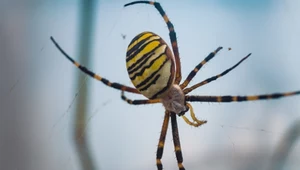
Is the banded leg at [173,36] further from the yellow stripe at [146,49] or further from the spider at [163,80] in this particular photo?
the yellow stripe at [146,49]

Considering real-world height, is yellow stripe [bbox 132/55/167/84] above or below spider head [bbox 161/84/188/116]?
above

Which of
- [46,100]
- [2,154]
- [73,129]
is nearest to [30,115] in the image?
[46,100]

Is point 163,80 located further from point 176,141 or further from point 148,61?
point 176,141

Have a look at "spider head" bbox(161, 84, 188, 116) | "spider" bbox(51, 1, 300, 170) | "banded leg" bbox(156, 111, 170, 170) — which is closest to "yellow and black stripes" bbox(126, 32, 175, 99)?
"spider" bbox(51, 1, 300, 170)

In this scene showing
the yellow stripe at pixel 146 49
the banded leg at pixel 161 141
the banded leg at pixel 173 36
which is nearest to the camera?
the yellow stripe at pixel 146 49

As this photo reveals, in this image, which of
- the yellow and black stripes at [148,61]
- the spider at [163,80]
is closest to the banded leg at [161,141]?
the spider at [163,80]

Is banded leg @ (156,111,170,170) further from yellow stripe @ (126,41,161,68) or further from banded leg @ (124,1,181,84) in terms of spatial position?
yellow stripe @ (126,41,161,68)

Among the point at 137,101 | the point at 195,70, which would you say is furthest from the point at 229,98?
the point at 137,101
